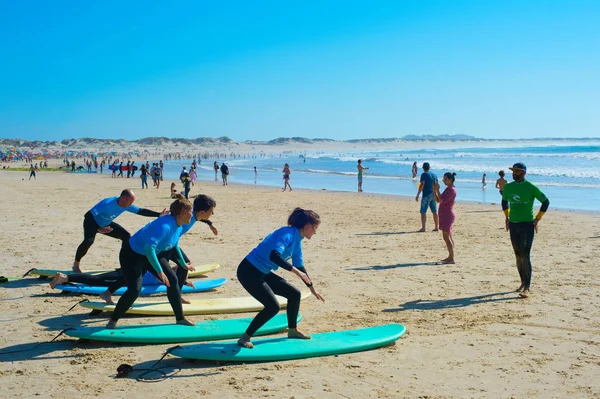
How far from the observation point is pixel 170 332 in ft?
19.6

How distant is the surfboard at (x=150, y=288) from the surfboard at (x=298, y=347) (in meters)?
2.71

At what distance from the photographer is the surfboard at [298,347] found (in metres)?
5.35

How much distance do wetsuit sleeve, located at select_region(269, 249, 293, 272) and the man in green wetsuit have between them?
436 centimetres

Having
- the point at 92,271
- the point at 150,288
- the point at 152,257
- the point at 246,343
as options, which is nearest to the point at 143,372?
the point at 246,343

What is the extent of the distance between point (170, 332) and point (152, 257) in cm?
95

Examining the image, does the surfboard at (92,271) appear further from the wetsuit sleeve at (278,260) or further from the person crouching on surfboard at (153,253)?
the wetsuit sleeve at (278,260)

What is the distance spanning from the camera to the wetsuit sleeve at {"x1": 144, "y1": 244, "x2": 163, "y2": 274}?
220 inches

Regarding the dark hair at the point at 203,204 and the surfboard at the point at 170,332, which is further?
the dark hair at the point at 203,204

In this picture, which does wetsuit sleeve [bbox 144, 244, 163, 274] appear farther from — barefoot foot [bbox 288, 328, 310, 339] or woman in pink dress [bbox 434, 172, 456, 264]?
woman in pink dress [bbox 434, 172, 456, 264]

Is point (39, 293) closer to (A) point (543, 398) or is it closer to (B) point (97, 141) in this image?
(A) point (543, 398)

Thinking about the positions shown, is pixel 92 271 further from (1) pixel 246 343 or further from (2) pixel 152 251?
(1) pixel 246 343

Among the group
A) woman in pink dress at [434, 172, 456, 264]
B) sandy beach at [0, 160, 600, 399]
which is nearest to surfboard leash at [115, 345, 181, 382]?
sandy beach at [0, 160, 600, 399]

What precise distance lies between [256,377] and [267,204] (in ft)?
53.5

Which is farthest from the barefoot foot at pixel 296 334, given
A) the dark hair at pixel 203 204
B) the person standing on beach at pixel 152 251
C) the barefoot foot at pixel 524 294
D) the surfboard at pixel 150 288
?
the barefoot foot at pixel 524 294
